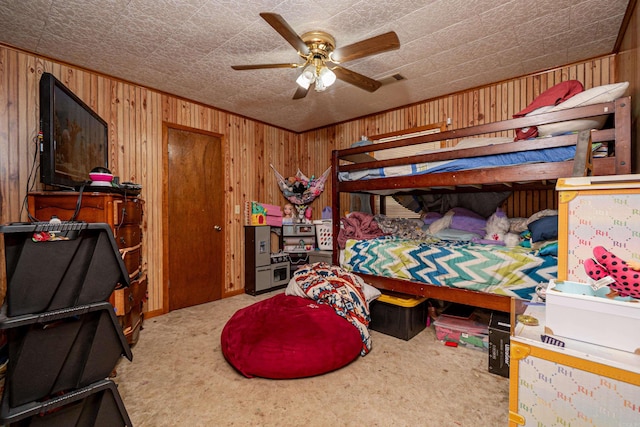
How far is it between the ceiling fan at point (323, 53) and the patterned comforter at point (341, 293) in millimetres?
1567

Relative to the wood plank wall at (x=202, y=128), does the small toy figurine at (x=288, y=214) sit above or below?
below

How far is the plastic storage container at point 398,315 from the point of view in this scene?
8.05 ft

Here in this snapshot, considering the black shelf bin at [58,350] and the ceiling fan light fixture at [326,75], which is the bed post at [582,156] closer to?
the ceiling fan light fixture at [326,75]

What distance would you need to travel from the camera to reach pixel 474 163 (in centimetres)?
209

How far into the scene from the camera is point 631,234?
2.91 feet

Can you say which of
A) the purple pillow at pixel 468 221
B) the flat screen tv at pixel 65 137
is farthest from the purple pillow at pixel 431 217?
the flat screen tv at pixel 65 137

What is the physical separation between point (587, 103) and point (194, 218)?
366 cm

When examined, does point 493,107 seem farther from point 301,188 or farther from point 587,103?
point 301,188

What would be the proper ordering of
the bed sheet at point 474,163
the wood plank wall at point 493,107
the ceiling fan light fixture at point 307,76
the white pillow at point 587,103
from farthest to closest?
the wood plank wall at point 493,107 < the ceiling fan light fixture at point 307,76 < the bed sheet at point 474,163 < the white pillow at point 587,103

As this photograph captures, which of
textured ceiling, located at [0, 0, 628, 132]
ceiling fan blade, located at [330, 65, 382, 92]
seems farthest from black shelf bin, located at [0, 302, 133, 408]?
ceiling fan blade, located at [330, 65, 382, 92]

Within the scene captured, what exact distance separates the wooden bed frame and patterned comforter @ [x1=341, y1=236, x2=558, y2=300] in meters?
0.07

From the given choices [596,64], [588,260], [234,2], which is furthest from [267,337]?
[596,64]

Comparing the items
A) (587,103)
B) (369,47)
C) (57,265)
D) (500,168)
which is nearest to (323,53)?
(369,47)

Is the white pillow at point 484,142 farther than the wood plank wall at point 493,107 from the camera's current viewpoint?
No
